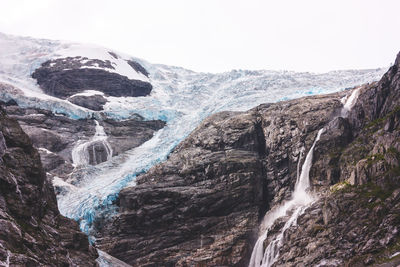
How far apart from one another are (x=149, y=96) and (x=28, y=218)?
2545 inches

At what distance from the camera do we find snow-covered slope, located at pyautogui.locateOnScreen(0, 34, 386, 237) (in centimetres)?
4131

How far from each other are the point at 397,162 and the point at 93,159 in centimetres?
3760

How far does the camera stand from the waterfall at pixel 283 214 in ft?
94.2

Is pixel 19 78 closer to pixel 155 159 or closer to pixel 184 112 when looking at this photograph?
pixel 184 112

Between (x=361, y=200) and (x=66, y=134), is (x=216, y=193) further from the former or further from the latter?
(x=66, y=134)

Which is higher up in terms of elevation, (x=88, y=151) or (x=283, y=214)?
(x=88, y=151)

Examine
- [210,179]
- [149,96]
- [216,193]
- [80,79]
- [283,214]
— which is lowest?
[283,214]

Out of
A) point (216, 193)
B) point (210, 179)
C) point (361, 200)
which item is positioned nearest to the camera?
point (361, 200)

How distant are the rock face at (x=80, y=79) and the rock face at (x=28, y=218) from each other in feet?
182

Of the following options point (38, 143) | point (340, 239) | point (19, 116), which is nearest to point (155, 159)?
point (38, 143)

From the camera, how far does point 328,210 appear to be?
88.0 ft

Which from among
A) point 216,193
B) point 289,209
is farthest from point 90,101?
point 289,209

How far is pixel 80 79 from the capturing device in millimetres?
77375

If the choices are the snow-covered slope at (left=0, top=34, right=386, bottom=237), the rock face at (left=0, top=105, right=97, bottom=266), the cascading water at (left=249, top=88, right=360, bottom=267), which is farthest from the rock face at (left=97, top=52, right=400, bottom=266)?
the rock face at (left=0, top=105, right=97, bottom=266)
